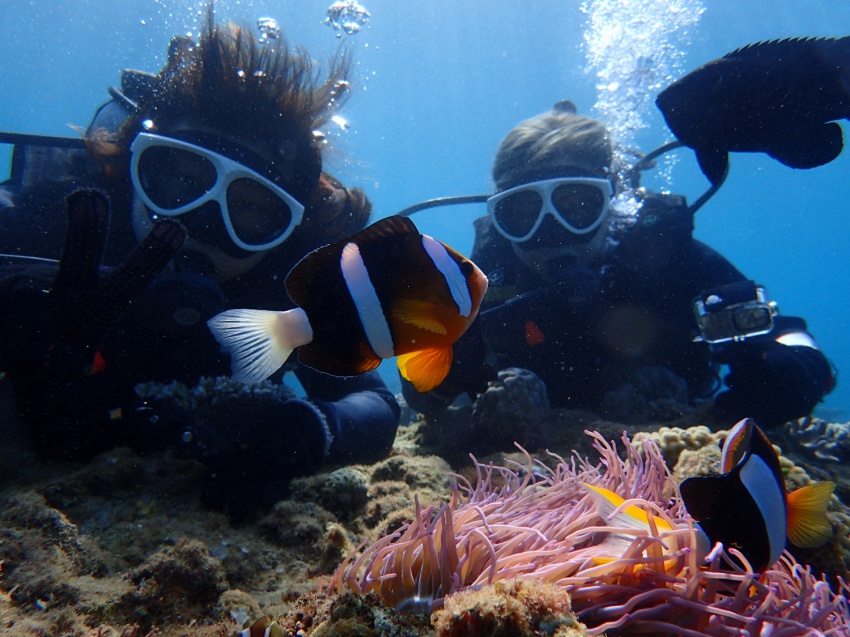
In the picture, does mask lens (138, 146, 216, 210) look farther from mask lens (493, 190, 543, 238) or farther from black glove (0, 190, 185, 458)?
mask lens (493, 190, 543, 238)

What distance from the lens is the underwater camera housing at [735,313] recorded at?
11.0 feet

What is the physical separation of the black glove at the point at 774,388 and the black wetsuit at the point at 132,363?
2.65 meters

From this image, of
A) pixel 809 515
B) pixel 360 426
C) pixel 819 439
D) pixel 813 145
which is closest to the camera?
pixel 809 515

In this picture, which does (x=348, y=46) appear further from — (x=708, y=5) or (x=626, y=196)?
(x=708, y=5)

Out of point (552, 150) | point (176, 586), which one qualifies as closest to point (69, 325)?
point (176, 586)

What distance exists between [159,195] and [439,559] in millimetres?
3064

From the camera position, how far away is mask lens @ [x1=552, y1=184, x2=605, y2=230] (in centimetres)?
470

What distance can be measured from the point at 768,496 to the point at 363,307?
1219 millimetres

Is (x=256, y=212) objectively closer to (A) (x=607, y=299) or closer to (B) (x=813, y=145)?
(B) (x=813, y=145)

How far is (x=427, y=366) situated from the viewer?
1.33 metres

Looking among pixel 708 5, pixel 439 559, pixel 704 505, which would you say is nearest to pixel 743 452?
pixel 704 505

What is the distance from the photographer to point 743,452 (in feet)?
3.87

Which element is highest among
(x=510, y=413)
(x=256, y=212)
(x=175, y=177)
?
(x=175, y=177)

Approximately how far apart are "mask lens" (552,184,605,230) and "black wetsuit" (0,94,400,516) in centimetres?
284
